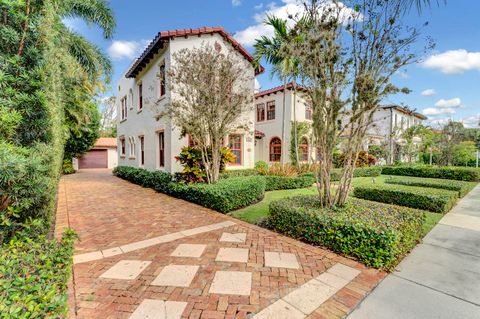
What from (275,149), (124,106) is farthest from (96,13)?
(275,149)

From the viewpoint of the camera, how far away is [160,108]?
11508mm

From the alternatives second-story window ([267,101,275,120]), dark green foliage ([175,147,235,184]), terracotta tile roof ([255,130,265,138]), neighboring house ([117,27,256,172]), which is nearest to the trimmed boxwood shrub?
dark green foliage ([175,147,235,184])

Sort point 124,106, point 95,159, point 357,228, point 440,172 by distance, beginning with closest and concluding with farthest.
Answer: point 357,228
point 440,172
point 124,106
point 95,159

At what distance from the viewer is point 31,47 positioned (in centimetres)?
295

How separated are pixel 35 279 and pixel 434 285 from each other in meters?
4.72

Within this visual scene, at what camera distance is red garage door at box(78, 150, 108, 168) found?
29.0 meters

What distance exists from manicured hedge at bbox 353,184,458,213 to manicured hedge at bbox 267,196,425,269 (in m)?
2.82

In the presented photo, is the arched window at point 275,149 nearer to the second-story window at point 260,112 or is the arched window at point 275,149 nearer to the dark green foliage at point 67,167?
the second-story window at point 260,112

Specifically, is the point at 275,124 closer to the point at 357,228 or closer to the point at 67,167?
the point at 357,228

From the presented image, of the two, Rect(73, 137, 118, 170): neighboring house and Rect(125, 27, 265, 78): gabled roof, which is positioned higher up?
Rect(125, 27, 265, 78): gabled roof

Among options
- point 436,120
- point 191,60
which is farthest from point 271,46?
point 436,120

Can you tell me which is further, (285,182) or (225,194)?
(285,182)

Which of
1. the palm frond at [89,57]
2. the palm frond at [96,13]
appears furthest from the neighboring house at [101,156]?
the palm frond at [96,13]

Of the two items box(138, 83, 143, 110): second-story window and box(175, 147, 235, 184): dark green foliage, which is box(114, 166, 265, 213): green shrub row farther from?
box(138, 83, 143, 110): second-story window
